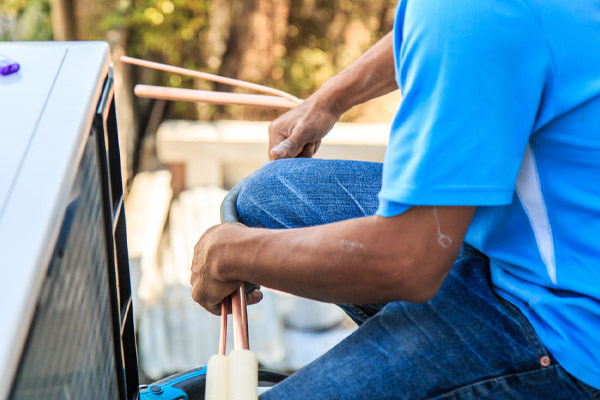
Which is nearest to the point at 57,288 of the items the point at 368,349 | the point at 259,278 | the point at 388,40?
the point at 259,278

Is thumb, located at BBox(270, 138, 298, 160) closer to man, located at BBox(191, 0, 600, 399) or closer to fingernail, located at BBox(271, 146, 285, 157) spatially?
fingernail, located at BBox(271, 146, 285, 157)

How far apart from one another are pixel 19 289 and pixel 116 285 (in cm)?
37

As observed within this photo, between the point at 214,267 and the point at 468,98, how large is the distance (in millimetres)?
436

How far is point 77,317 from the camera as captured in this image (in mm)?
697

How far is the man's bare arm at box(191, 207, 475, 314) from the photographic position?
828 mm

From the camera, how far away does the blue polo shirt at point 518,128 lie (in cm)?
77

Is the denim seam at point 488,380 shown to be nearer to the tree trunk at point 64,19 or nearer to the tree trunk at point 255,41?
the tree trunk at point 64,19

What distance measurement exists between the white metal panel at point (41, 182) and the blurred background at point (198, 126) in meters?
2.99

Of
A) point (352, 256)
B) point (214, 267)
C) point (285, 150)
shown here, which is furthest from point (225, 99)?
point (352, 256)

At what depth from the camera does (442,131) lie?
784 millimetres

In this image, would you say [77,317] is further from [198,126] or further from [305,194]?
[198,126]

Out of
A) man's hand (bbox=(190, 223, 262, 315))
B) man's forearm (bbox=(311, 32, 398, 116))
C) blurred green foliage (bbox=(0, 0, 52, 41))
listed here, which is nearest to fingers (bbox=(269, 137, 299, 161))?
man's forearm (bbox=(311, 32, 398, 116))

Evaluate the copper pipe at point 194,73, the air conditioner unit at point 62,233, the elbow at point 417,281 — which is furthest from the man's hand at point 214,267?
the copper pipe at point 194,73

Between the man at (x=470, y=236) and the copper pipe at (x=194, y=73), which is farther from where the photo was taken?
the copper pipe at (x=194, y=73)
